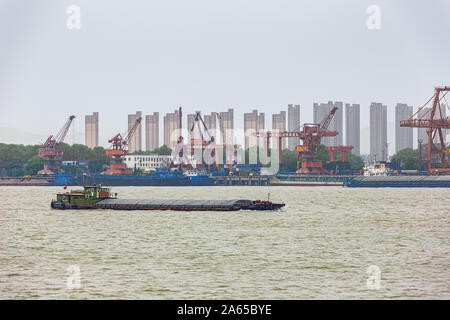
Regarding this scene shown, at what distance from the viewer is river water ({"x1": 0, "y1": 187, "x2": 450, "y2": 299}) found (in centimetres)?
2623

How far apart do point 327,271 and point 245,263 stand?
4.67 m

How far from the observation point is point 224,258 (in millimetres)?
34969

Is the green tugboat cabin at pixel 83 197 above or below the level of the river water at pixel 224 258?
above

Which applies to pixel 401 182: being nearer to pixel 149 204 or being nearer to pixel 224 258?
pixel 149 204

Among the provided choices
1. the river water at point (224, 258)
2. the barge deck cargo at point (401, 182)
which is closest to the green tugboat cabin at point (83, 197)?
the river water at point (224, 258)

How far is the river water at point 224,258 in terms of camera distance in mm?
26234

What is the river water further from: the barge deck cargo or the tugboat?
the barge deck cargo

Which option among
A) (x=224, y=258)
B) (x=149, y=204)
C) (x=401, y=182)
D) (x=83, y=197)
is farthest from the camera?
(x=401, y=182)

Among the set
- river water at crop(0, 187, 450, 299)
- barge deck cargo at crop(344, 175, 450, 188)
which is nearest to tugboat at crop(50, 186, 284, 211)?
river water at crop(0, 187, 450, 299)

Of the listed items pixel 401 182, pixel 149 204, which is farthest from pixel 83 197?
pixel 401 182

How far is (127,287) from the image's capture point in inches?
1050

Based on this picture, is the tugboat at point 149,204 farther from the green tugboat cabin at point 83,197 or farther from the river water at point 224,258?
the river water at point 224,258
